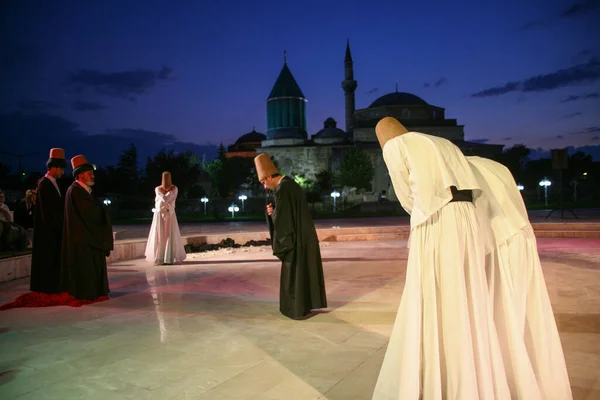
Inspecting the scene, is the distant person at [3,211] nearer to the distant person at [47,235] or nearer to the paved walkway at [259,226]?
the distant person at [47,235]

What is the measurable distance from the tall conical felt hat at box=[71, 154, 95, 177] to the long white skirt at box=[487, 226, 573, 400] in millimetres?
→ 5744

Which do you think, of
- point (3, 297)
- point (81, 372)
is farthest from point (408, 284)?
point (3, 297)

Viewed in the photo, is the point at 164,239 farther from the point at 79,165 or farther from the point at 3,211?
the point at 79,165

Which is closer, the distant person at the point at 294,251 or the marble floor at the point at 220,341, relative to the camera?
the marble floor at the point at 220,341

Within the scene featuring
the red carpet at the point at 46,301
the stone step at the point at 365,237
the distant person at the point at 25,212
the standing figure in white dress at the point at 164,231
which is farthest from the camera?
the stone step at the point at 365,237

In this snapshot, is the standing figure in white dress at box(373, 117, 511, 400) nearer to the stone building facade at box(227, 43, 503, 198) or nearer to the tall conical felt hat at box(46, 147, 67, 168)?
the tall conical felt hat at box(46, 147, 67, 168)

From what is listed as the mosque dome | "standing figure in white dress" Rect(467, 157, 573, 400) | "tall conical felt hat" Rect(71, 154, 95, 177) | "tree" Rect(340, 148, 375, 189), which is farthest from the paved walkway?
the mosque dome

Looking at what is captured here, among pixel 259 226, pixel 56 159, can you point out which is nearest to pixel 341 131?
pixel 259 226

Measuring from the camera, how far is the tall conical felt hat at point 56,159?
7.19m

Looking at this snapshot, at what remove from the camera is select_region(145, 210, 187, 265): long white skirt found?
34.7 ft

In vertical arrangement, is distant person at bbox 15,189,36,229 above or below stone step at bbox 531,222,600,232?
above

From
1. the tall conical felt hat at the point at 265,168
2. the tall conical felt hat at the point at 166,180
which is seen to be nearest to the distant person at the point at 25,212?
the tall conical felt hat at the point at 166,180

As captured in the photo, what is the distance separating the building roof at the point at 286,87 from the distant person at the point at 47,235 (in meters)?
64.9

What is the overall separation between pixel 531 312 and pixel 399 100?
6870 centimetres
